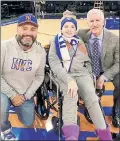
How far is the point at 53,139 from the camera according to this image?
1838 millimetres

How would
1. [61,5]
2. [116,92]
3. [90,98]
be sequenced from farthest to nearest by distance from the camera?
[61,5], [116,92], [90,98]

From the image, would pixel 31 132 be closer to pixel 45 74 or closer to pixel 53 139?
pixel 53 139

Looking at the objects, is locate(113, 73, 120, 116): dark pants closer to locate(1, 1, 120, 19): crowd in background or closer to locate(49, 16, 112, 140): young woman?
locate(49, 16, 112, 140): young woman

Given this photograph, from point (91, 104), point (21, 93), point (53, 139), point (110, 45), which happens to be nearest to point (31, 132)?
point (53, 139)

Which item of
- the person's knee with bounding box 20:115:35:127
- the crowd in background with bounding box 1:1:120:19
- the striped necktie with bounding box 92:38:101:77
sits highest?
the crowd in background with bounding box 1:1:120:19

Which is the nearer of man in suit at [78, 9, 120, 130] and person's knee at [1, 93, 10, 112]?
person's knee at [1, 93, 10, 112]

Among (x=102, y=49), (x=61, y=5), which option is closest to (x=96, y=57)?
(x=102, y=49)

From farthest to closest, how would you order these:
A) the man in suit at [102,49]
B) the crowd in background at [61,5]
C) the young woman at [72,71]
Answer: the crowd in background at [61,5] → the man in suit at [102,49] → the young woman at [72,71]

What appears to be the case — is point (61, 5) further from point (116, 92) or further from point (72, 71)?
point (72, 71)

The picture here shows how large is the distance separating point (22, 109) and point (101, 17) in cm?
77

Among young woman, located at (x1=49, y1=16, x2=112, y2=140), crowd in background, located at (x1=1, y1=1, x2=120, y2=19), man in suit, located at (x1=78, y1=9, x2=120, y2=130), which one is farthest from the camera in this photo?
Result: crowd in background, located at (x1=1, y1=1, x2=120, y2=19)

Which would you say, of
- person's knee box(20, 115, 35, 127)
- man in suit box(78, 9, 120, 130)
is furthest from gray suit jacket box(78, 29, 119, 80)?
person's knee box(20, 115, 35, 127)

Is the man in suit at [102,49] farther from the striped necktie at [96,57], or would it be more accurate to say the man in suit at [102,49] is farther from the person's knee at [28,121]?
the person's knee at [28,121]

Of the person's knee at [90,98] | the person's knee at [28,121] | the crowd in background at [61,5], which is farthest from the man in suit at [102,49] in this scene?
the crowd in background at [61,5]
